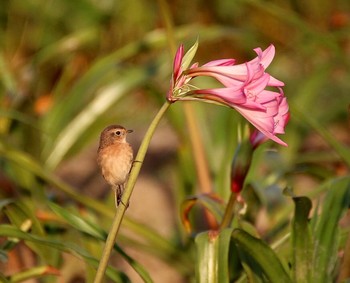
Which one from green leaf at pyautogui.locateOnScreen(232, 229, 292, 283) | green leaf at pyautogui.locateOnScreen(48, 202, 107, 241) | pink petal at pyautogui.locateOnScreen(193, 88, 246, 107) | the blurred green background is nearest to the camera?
pink petal at pyautogui.locateOnScreen(193, 88, 246, 107)

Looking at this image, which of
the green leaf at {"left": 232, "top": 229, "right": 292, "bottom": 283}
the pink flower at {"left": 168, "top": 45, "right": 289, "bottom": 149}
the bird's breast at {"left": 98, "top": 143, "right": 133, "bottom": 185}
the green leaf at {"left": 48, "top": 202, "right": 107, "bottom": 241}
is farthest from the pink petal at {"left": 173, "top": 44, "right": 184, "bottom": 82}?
the green leaf at {"left": 48, "top": 202, "right": 107, "bottom": 241}

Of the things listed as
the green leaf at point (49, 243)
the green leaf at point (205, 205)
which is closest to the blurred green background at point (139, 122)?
the green leaf at point (49, 243)

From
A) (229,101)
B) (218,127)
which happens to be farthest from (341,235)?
(218,127)

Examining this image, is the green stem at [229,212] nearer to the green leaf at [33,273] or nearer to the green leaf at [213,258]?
the green leaf at [213,258]

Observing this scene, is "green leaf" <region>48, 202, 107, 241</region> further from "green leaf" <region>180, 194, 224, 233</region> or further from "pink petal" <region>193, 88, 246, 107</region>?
"pink petal" <region>193, 88, 246, 107</region>

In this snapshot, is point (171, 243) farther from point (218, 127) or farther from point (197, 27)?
point (197, 27)
